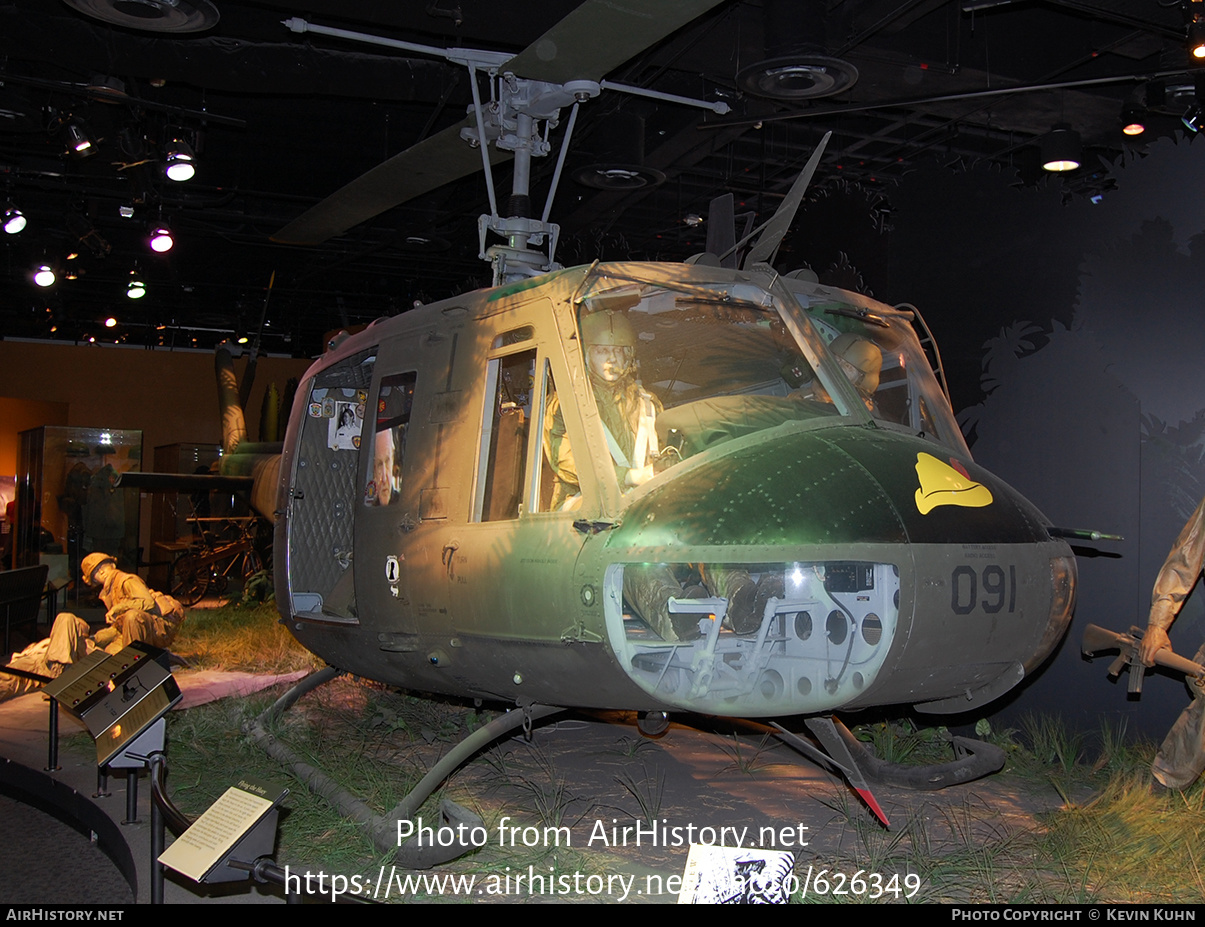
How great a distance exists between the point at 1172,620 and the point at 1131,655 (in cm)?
27

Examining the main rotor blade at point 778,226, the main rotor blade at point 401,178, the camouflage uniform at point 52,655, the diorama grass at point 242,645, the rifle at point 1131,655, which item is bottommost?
the diorama grass at point 242,645

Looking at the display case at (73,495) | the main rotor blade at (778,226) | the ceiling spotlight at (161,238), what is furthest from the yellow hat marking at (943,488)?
the display case at (73,495)

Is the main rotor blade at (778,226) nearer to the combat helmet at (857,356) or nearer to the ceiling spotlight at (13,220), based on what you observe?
the combat helmet at (857,356)

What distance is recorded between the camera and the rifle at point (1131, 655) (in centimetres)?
440

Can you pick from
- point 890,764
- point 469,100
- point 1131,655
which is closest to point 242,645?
point 469,100

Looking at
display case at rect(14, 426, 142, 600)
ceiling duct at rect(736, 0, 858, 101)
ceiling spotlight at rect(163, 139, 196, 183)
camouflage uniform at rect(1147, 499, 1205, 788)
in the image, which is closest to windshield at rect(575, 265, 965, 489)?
camouflage uniform at rect(1147, 499, 1205, 788)

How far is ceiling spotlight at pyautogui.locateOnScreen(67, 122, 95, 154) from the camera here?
864 centimetres

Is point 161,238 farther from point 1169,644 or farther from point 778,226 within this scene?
point 1169,644

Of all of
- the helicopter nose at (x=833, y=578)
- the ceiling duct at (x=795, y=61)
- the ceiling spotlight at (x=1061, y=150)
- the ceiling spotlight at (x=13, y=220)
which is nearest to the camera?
the helicopter nose at (x=833, y=578)

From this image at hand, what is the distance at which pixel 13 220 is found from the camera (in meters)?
10.4

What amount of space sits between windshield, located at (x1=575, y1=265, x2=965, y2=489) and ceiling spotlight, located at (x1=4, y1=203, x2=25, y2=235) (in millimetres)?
8556

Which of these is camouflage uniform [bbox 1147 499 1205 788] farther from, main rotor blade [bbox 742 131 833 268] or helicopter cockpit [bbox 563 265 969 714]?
main rotor blade [bbox 742 131 833 268]

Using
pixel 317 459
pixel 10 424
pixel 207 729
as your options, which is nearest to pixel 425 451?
pixel 317 459

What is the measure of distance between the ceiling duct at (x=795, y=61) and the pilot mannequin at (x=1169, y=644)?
3372 mm
